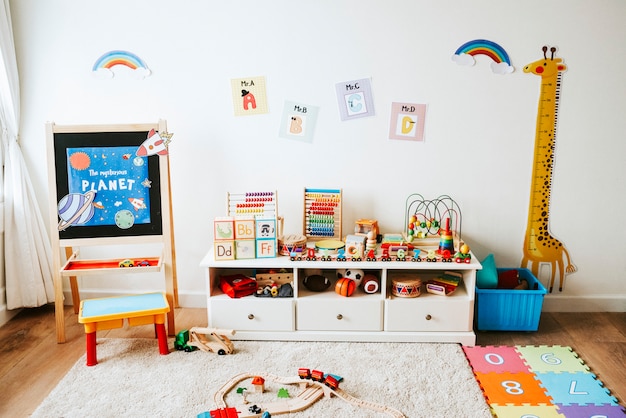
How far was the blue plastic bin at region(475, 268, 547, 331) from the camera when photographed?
2.73 m

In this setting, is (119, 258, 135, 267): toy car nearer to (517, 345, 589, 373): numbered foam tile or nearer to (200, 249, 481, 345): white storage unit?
(200, 249, 481, 345): white storage unit

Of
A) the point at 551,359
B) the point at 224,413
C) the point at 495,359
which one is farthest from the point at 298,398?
the point at 551,359

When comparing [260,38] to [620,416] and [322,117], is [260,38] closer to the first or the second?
[322,117]

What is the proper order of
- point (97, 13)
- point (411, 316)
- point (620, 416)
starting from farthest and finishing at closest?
point (97, 13) → point (411, 316) → point (620, 416)

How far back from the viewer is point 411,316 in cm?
265

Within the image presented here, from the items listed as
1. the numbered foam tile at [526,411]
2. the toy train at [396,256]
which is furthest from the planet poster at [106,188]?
the numbered foam tile at [526,411]

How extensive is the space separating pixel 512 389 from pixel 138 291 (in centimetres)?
211

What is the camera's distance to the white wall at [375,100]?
2.77 m

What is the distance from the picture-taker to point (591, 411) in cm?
209

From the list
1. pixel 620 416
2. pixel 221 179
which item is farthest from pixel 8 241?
pixel 620 416

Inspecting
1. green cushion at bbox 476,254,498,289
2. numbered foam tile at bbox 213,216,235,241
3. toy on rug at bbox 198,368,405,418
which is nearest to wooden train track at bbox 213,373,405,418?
toy on rug at bbox 198,368,405,418

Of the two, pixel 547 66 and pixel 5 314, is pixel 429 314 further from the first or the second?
pixel 5 314

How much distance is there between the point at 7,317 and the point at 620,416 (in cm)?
300

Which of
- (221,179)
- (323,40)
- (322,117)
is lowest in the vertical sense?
(221,179)
